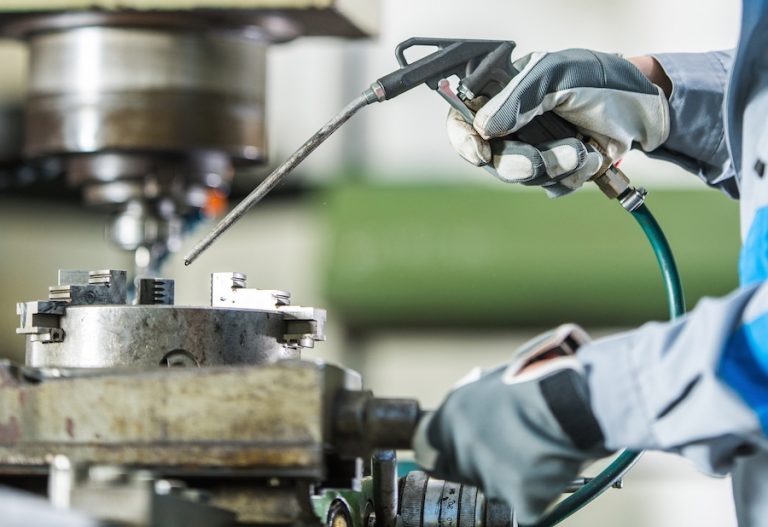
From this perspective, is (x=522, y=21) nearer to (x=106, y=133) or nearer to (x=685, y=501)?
(x=685, y=501)

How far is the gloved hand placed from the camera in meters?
0.86

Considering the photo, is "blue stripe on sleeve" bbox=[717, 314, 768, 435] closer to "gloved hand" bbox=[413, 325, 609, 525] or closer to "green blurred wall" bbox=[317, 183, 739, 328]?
"gloved hand" bbox=[413, 325, 609, 525]

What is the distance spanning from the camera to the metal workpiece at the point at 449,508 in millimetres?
1142

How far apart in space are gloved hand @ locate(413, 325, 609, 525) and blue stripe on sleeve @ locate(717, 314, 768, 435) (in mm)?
105

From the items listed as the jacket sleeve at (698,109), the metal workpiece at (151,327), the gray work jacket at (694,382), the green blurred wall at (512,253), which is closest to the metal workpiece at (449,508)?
the metal workpiece at (151,327)

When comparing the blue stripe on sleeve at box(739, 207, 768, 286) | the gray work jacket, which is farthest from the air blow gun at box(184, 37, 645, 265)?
the gray work jacket

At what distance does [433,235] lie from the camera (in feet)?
9.57

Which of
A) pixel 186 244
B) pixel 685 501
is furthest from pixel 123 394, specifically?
pixel 685 501

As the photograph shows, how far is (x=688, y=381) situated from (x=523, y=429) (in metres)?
0.12

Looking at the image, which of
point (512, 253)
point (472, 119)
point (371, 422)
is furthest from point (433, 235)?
point (371, 422)

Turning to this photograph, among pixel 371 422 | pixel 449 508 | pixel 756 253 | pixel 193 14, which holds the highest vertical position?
pixel 193 14

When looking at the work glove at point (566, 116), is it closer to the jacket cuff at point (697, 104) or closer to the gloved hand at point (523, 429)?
the jacket cuff at point (697, 104)

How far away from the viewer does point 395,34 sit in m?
3.15

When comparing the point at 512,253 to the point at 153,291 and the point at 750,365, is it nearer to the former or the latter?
the point at 153,291
